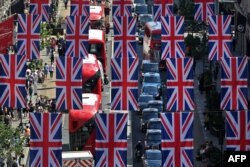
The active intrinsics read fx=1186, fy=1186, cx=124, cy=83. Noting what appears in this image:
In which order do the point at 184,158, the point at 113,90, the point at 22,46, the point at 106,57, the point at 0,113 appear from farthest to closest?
the point at 106,57 → the point at 0,113 → the point at 22,46 → the point at 113,90 → the point at 184,158

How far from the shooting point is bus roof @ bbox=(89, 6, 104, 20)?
116 m

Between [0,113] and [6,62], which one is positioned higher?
[6,62]

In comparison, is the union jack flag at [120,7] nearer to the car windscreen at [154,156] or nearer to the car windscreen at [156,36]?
the car windscreen at [154,156]

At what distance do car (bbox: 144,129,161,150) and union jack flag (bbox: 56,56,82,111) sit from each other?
15.1m

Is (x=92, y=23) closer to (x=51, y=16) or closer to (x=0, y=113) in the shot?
(x=51, y=16)

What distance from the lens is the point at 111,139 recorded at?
194ft

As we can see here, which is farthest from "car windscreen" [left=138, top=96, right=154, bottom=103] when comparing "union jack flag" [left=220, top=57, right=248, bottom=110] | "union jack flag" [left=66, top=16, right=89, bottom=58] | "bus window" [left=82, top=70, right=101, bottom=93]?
"union jack flag" [left=220, top=57, right=248, bottom=110]

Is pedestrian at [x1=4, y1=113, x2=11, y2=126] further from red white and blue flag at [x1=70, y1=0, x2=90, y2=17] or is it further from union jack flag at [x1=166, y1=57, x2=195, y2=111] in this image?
union jack flag at [x1=166, y1=57, x2=195, y2=111]

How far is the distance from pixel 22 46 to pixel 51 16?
4661 cm

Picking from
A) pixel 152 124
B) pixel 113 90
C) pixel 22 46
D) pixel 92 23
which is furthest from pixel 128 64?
pixel 92 23

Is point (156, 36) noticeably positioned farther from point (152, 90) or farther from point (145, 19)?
point (145, 19)

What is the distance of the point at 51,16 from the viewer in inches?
4865

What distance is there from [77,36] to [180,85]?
587 inches

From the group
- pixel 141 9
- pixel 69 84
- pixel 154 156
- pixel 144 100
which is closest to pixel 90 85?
pixel 144 100
